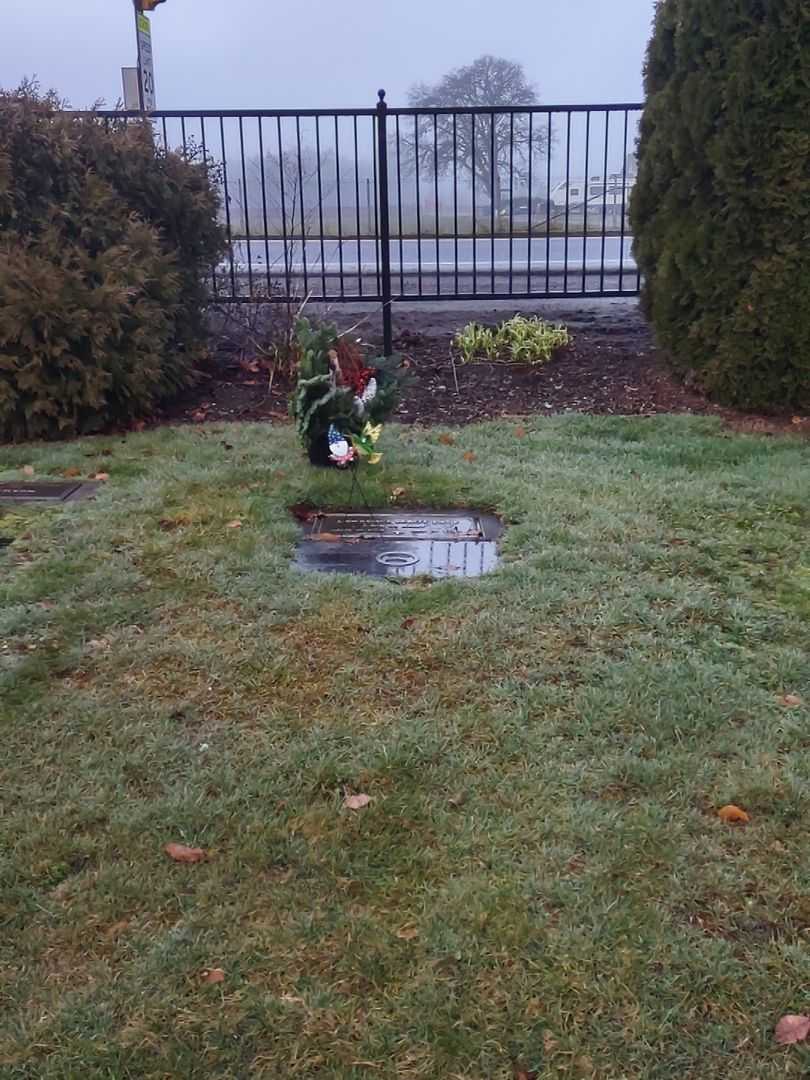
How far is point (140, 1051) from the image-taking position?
5.93ft

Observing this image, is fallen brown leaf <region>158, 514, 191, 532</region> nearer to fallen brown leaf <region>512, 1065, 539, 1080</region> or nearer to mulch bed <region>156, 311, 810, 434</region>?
mulch bed <region>156, 311, 810, 434</region>

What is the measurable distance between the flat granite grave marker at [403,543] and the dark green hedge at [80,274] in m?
2.15

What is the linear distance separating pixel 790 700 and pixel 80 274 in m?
4.55

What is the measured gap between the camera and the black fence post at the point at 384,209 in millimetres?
7375

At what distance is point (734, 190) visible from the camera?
18.9 ft

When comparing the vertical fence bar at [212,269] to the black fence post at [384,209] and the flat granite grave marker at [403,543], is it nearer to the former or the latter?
the black fence post at [384,209]

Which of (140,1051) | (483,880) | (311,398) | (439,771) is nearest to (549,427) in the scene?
(311,398)

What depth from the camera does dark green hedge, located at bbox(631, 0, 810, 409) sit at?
553cm

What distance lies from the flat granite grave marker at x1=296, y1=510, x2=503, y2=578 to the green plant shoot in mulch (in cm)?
307

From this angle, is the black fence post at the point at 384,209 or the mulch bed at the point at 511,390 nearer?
the mulch bed at the point at 511,390

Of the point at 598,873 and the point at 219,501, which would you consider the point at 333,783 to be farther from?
the point at 219,501

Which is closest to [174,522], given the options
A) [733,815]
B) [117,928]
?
[117,928]

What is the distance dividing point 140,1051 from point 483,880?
78 centimetres

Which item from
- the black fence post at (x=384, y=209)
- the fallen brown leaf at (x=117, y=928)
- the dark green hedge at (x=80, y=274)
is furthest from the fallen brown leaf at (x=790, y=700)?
the black fence post at (x=384, y=209)
